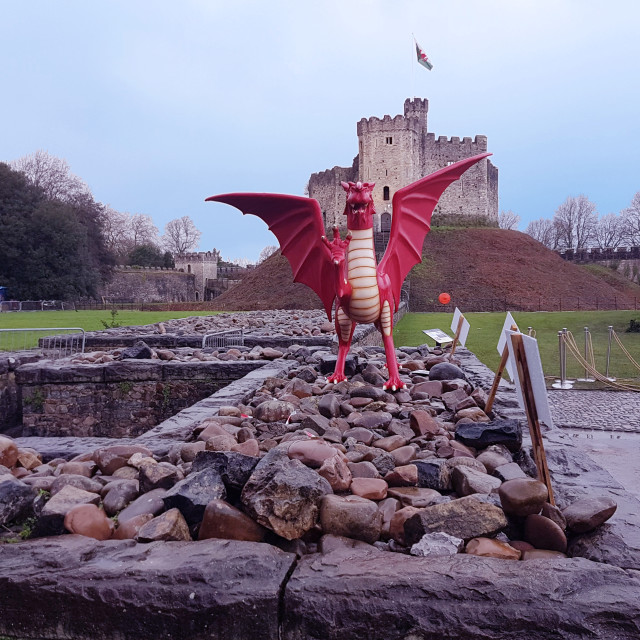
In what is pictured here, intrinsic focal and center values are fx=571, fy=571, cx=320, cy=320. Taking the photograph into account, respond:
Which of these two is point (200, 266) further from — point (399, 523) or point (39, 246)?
point (399, 523)

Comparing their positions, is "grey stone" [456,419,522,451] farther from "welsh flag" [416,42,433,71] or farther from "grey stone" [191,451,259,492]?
"welsh flag" [416,42,433,71]

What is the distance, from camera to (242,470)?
235 centimetres

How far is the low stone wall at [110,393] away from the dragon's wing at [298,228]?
134 centimetres

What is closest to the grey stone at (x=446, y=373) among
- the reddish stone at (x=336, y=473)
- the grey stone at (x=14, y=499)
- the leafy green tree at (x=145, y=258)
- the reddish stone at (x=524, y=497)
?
the reddish stone at (x=336, y=473)

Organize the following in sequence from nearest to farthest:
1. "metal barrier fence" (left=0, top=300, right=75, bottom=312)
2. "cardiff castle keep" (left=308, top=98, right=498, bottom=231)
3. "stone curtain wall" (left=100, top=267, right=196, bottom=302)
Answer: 1. "metal barrier fence" (left=0, top=300, right=75, bottom=312)
2. "cardiff castle keep" (left=308, top=98, right=498, bottom=231)
3. "stone curtain wall" (left=100, top=267, right=196, bottom=302)

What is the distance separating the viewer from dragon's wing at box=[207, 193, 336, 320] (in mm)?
5262

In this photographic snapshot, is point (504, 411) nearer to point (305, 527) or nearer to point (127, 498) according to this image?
point (305, 527)

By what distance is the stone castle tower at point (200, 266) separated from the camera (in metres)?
55.3

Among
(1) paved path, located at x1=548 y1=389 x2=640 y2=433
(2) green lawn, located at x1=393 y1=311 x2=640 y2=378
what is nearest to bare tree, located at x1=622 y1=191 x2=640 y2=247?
(2) green lawn, located at x1=393 y1=311 x2=640 y2=378

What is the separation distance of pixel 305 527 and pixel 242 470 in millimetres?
392

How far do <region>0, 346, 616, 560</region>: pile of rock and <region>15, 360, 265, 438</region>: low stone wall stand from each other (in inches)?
108

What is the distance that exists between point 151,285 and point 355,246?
162 feet

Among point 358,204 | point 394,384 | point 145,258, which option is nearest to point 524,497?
point 394,384

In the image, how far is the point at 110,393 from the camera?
6.09 meters
